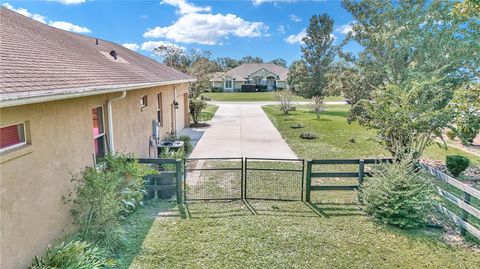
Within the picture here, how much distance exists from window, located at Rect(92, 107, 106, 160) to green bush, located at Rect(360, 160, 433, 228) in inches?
234

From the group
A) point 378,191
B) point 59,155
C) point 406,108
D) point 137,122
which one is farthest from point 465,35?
point 59,155

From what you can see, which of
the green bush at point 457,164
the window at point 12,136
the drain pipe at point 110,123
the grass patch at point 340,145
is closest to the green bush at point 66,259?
the window at point 12,136

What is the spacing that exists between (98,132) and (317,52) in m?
36.1

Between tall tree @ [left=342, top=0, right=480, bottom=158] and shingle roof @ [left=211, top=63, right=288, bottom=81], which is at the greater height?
shingle roof @ [left=211, top=63, right=288, bottom=81]

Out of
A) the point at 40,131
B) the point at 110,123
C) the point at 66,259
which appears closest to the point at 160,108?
the point at 110,123

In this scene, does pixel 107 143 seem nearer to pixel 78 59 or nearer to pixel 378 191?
pixel 78 59

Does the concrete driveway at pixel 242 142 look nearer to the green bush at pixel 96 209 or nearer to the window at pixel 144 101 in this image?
the window at pixel 144 101

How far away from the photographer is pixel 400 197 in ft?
20.1

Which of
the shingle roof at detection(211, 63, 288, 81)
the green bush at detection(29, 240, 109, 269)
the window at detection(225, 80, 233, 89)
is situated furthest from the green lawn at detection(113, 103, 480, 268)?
the shingle roof at detection(211, 63, 288, 81)

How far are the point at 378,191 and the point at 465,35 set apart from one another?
19.0 feet

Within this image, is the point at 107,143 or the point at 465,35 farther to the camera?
the point at 465,35

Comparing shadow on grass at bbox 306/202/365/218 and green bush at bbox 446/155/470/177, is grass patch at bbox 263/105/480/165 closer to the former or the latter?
green bush at bbox 446/155/470/177

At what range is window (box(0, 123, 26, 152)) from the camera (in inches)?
148

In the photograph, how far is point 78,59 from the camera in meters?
7.37
